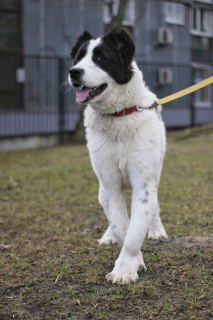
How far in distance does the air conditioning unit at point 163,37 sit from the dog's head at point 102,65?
14.0 meters

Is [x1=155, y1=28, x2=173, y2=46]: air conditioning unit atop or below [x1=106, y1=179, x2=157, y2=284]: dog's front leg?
atop

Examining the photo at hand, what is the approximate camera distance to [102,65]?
3.46 meters

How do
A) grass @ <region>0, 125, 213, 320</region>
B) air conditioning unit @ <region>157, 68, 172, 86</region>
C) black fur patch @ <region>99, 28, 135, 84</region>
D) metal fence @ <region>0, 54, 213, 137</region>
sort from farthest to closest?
1. air conditioning unit @ <region>157, 68, 172, 86</region>
2. metal fence @ <region>0, 54, 213, 137</region>
3. black fur patch @ <region>99, 28, 135, 84</region>
4. grass @ <region>0, 125, 213, 320</region>

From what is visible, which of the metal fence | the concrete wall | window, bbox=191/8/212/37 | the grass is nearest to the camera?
the grass

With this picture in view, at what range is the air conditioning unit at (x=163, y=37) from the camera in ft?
55.4

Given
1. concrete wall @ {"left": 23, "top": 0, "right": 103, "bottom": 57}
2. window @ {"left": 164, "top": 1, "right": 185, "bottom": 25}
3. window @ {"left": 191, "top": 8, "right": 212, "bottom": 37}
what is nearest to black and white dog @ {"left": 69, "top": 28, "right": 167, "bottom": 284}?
concrete wall @ {"left": 23, "top": 0, "right": 103, "bottom": 57}

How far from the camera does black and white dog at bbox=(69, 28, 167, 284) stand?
3.36 metres

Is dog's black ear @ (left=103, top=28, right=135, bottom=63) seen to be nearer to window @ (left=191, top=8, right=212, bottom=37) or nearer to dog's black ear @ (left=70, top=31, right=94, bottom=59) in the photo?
dog's black ear @ (left=70, top=31, right=94, bottom=59)

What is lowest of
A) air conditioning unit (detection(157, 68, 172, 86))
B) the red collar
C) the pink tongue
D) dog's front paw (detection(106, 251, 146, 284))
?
dog's front paw (detection(106, 251, 146, 284))

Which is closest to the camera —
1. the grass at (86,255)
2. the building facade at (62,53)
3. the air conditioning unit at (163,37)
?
the grass at (86,255)

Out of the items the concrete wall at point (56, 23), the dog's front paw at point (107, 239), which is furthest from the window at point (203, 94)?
the dog's front paw at point (107, 239)

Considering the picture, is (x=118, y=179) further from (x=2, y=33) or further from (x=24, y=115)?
(x=2, y=33)

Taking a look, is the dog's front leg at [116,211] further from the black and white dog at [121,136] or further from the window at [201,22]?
the window at [201,22]

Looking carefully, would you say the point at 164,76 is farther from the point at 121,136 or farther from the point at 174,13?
the point at 121,136
